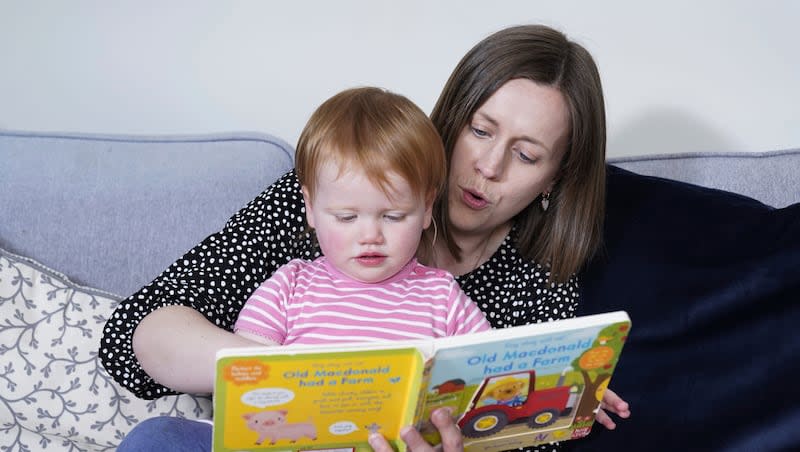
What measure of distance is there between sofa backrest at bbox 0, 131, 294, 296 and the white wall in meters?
0.32

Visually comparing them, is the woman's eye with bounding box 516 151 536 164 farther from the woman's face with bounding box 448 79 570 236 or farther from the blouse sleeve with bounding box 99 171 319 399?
the blouse sleeve with bounding box 99 171 319 399

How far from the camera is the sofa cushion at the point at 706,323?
5.17 ft

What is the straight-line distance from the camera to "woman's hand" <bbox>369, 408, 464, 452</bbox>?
1.25 m

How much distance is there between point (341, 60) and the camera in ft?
7.44

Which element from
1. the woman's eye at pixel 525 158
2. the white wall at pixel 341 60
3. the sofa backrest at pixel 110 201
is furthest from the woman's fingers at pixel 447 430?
→ the white wall at pixel 341 60

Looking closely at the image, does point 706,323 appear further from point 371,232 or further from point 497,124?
point 371,232

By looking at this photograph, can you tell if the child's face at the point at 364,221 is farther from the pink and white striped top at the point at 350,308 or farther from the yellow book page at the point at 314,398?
the yellow book page at the point at 314,398

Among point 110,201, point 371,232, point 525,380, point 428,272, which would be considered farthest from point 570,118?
point 110,201

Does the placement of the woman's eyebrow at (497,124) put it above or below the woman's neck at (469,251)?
above

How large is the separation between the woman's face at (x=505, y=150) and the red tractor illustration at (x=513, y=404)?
480 mm

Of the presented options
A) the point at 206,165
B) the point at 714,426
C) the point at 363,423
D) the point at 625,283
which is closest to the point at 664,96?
the point at 625,283

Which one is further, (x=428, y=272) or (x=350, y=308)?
(x=428, y=272)

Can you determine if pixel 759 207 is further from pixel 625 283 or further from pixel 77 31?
pixel 77 31

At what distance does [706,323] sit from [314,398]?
0.82 m
